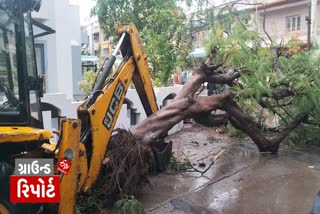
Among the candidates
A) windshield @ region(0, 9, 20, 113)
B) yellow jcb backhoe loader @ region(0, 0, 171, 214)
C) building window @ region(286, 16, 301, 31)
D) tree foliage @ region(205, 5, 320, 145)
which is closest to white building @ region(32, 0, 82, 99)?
tree foliage @ region(205, 5, 320, 145)

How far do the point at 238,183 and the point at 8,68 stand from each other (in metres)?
3.50

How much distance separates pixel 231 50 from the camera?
6.12 m

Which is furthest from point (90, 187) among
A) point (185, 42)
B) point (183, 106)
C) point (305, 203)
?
point (185, 42)

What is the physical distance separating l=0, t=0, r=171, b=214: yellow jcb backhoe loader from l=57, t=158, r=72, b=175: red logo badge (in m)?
0.04

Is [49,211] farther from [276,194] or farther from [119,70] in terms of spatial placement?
[276,194]

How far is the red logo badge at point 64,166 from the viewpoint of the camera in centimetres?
289

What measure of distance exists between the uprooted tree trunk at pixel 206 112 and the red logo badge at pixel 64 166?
169 centimetres

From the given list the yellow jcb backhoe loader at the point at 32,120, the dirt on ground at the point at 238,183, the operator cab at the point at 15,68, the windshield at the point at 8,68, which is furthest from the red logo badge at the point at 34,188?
the dirt on ground at the point at 238,183

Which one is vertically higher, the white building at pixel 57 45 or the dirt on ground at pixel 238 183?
the white building at pixel 57 45

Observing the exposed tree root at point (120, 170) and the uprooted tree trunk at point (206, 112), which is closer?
the exposed tree root at point (120, 170)

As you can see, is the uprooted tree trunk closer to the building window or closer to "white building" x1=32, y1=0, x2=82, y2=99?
"white building" x1=32, y1=0, x2=82, y2=99

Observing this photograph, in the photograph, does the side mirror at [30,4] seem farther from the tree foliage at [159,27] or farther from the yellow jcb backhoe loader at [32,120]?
the tree foliage at [159,27]

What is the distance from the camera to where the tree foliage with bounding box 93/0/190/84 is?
9586mm

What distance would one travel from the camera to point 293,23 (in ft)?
70.3
